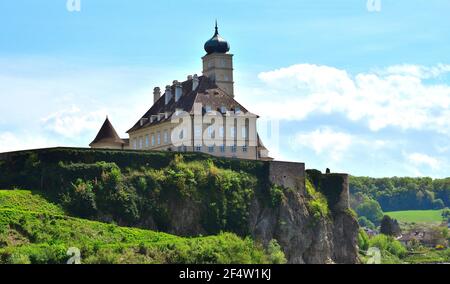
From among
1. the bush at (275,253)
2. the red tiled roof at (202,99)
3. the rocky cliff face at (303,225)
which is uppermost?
the red tiled roof at (202,99)

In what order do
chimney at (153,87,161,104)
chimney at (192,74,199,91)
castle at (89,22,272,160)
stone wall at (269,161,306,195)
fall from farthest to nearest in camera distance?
chimney at (153,87,161,104), chimney at (192,74,199,91), castle at (89,22,272,160), stone wall at (269,161,306,195)

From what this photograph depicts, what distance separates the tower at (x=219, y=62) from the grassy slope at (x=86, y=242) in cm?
2345

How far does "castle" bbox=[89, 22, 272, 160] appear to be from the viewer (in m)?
96.7

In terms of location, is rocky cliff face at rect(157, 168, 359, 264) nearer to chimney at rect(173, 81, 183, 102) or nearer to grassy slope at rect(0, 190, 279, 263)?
grassy slope at rect(0, 190, 279, 263)

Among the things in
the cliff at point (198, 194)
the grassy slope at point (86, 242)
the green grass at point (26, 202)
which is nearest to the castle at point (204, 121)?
the cliff at point (198, 194)

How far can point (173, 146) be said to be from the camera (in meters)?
96.7

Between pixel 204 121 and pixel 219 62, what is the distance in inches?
374

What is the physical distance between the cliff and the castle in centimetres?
395

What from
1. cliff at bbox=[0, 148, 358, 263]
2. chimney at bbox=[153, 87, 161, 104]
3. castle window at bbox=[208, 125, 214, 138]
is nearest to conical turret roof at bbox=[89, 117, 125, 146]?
chimney at bbox=[153, 87, 161, 104]

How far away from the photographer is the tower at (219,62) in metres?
104

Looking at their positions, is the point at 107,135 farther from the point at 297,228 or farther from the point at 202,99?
the point at 297,228

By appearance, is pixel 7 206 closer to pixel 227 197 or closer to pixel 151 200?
pixel 151 200

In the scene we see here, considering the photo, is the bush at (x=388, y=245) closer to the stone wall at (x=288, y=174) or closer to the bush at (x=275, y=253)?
the stone wall at (x=288, y=174)
